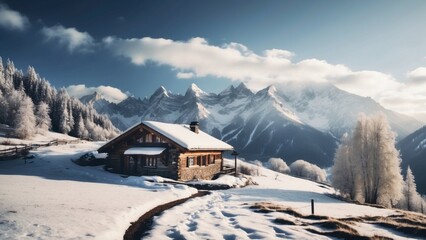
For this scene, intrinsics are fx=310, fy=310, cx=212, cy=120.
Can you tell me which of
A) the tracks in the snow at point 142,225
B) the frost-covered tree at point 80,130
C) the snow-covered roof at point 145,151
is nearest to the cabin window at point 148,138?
the snow-covered roof at point 145,151

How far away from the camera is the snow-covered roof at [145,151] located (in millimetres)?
36188

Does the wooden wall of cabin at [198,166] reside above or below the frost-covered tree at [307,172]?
above

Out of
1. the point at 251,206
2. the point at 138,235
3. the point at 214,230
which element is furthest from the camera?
the point at 251,206

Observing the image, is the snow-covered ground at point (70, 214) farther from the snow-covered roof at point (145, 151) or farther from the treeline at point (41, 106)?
the treeline at point (41, 106)

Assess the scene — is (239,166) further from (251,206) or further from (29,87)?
(29,87)

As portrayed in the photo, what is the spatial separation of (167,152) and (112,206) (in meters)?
20.8

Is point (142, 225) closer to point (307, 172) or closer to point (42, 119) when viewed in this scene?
point (42, 119)

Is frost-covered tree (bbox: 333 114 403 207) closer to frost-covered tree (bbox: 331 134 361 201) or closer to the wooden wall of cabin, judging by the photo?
frost-covered tree (bbox: 331 134 361 201)

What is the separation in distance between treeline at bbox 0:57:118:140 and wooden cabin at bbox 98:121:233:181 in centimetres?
6183

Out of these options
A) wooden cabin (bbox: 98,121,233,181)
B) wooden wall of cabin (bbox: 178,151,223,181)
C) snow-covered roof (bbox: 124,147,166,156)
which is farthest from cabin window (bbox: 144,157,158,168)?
wooden wall of cabin (bbox: 178,151,223,181)

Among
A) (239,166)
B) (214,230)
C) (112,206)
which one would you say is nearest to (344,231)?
(214,230)

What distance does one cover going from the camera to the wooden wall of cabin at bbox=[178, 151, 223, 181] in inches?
1454

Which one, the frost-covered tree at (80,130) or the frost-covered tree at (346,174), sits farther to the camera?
the frost-covered tree at (80,130)

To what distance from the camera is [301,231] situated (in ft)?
45.6
